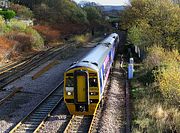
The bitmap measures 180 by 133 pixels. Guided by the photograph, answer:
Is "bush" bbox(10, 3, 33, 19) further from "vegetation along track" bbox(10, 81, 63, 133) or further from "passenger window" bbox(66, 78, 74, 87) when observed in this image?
"passenger window" bbox(66, 78, 74, 87)

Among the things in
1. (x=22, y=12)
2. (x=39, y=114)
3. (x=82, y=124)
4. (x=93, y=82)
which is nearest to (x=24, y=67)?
(x=39, y=114)

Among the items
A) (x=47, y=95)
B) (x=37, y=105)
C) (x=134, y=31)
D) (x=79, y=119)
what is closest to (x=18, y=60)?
(x=134, y=31)

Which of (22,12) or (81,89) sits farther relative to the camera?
(22,12)

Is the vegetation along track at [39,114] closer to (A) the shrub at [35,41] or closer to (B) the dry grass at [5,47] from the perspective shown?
(B) the dry grass at [5,47]

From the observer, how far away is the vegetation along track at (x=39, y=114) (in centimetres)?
1537

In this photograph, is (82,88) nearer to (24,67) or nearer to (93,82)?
(93,82)

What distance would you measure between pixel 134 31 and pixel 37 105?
2030cm

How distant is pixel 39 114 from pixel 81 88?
2.50 metres

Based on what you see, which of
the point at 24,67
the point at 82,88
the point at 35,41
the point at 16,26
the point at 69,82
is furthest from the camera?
A: the point at 16,26

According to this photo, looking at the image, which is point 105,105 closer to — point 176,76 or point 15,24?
point 176,76

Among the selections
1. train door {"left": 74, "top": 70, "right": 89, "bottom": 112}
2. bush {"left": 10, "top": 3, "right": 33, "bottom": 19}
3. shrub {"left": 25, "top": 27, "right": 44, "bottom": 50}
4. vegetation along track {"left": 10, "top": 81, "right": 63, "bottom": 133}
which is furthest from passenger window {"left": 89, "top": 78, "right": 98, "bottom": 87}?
bush {"left": 10, "top": 3, "right": 33, "bottom": 19}

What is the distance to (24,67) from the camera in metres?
31.3

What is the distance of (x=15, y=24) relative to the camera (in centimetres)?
4762

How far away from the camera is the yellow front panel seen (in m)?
16.2
